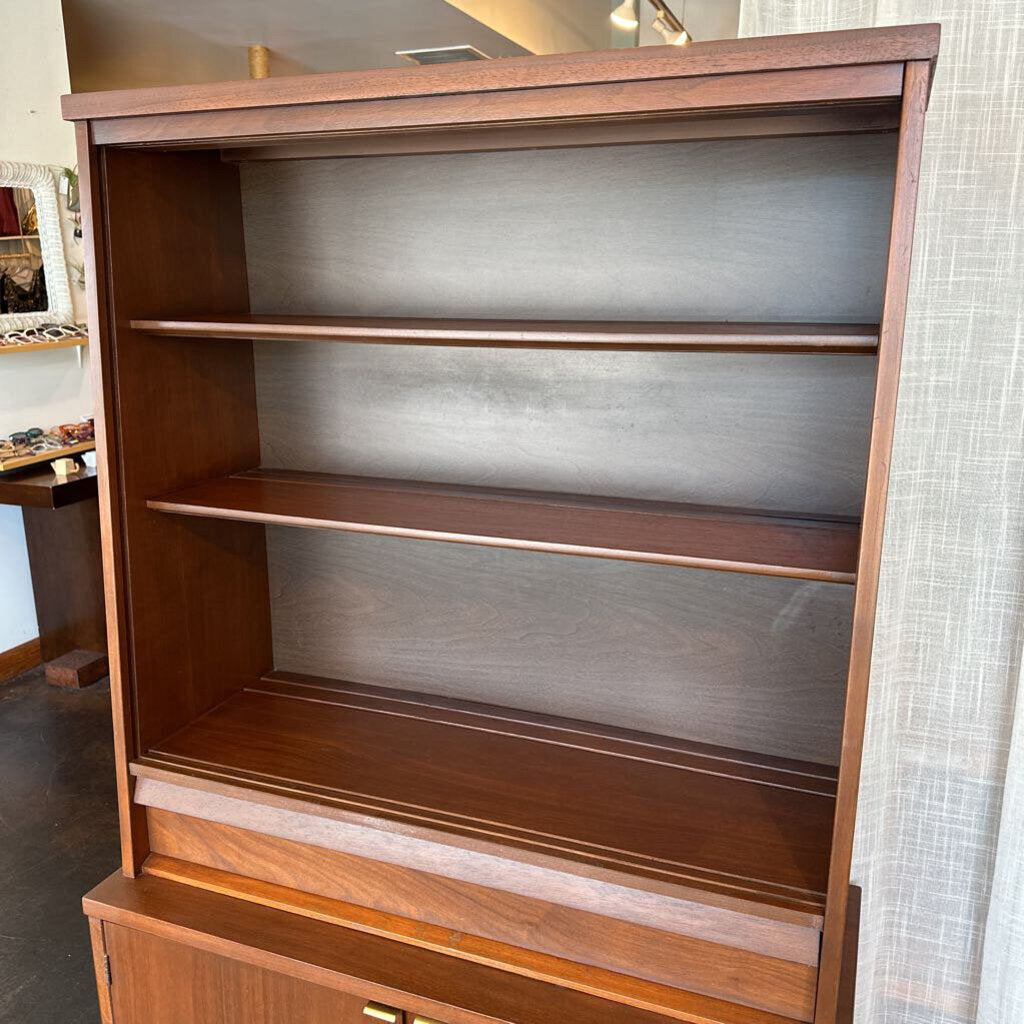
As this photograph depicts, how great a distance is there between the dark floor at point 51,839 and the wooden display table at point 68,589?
0.29ft

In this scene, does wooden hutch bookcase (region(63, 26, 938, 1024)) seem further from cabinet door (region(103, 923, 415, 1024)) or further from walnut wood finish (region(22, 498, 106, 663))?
walnut wood finish (region(22, 498, 106, 663))

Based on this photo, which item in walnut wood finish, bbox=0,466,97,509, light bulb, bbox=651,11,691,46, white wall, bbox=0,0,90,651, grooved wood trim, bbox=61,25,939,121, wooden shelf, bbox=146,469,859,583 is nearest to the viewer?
grooved wood trim, bbox=61,25,939,121

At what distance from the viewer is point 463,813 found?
1433mm

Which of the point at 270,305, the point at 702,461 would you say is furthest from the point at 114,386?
the point at 702,461

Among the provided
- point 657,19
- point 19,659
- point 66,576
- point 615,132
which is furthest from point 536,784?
point 657,19

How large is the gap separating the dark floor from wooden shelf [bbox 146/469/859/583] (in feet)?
4.03

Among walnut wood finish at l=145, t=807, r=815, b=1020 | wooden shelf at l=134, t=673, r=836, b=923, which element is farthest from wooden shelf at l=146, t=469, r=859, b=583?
walnut wood finish at l=145, t=807, r=815, b=1020

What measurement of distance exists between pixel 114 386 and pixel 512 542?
0.66m

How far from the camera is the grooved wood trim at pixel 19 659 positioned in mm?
3559

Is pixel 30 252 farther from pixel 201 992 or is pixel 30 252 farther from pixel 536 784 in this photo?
pixel 536 784

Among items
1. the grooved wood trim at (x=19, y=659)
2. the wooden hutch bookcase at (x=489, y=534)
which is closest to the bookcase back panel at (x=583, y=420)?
the wooden hutch bookcase at (x=489, y=534)

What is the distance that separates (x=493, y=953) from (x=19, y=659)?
2871mm

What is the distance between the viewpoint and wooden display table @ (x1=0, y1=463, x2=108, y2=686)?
11.5 ft

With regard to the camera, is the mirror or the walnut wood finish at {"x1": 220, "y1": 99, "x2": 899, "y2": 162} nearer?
the walnut wood finish at {"x1": 220, "y1": 99, "x2": 899, "y2": 162}
